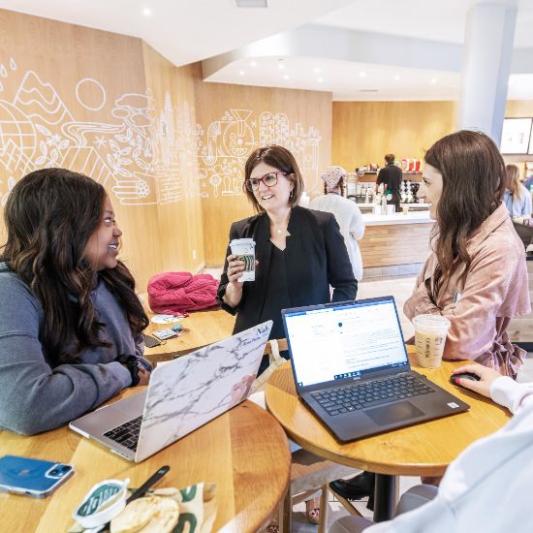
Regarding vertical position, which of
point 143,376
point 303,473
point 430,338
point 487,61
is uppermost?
point 487,61

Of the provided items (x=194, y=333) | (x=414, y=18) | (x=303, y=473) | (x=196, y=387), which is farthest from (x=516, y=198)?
(x=196, y=387)

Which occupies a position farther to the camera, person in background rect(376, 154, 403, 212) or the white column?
person in background rect(376, 154, 403, 212)

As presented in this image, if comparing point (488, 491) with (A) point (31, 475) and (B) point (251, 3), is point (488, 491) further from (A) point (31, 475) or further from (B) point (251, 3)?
(B) point (251, 3)

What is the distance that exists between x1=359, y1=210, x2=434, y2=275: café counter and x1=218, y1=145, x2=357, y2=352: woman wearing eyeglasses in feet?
11.5

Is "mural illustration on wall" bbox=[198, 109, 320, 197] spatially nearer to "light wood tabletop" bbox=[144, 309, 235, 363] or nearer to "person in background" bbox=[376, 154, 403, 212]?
"person in background" bbox=[376, 154, 403, 212]

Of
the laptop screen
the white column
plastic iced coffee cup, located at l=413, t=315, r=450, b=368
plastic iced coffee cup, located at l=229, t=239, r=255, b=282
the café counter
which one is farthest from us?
the café counter

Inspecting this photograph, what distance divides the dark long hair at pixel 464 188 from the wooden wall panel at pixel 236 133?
5054 mm

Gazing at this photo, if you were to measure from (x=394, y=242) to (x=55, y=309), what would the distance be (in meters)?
4.89

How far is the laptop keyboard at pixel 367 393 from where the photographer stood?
1.01m

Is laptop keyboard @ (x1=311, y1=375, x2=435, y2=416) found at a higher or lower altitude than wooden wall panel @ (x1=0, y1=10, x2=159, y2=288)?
lower

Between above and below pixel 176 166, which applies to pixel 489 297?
below

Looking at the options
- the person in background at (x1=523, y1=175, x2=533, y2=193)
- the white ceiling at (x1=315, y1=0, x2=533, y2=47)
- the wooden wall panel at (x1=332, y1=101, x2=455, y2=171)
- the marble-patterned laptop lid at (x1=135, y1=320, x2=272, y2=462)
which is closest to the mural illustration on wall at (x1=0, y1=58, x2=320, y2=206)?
the white ceiling at (x1=315, y1=0, x2=533, y2=47)

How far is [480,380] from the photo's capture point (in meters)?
1.09

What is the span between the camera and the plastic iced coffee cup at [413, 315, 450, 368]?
118cm
